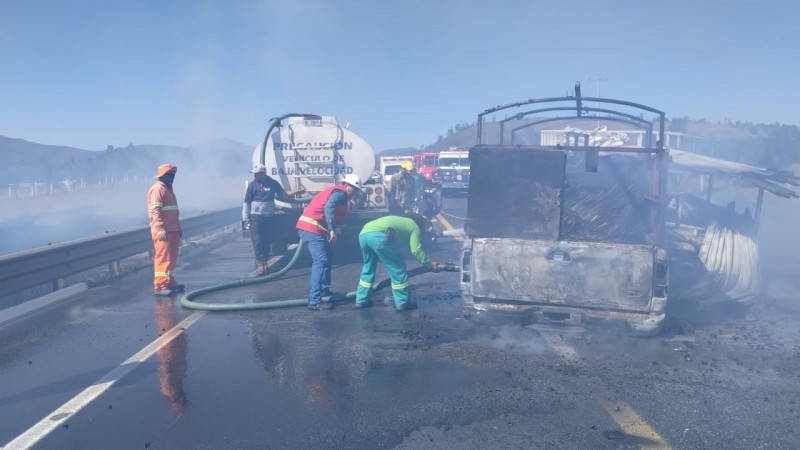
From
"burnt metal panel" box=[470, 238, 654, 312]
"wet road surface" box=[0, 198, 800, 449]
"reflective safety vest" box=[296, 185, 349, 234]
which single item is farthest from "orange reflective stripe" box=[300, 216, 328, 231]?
"burnt metal panel" box=[470, 238, 654, 312]

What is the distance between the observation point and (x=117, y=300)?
824cm

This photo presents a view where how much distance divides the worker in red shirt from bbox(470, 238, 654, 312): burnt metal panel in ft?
7.11

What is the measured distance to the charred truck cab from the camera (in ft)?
18.9

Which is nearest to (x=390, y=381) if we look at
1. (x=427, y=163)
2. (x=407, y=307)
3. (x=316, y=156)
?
(x=407, y=307)

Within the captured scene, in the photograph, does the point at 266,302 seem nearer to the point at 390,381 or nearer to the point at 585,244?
the point at 390,381

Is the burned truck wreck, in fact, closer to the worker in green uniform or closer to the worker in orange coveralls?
the worker in green uniform

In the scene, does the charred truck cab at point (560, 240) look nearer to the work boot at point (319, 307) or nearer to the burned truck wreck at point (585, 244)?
the burned truck wreck at point (585, 244)

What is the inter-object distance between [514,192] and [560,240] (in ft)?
2.74

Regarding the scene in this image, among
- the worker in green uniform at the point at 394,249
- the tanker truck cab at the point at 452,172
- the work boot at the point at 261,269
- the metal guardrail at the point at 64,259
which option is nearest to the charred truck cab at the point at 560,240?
the worker in green uniform at the point at 394,249

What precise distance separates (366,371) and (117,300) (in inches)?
189

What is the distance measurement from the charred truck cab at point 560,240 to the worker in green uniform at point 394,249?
2.71 ft

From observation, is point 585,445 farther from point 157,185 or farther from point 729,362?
point 157,185

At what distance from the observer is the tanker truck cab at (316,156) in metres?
11.3

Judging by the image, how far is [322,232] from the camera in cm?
767
